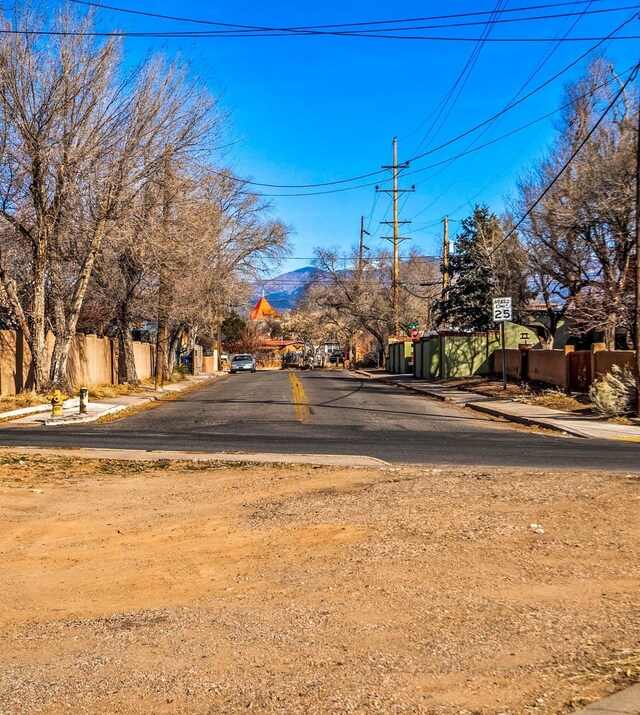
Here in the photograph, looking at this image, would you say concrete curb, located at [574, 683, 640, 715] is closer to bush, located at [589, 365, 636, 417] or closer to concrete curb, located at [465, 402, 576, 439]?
concrete curb, located at [465, 402, 576, 439]

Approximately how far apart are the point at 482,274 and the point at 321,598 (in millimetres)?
40665

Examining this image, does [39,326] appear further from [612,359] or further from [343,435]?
[612,359]

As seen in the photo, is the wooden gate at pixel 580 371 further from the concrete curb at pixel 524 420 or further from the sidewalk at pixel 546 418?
the concrete curb at pixel 524 420

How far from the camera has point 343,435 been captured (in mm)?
16891

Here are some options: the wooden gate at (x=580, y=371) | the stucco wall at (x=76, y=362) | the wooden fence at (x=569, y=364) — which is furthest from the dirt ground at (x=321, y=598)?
the wooden gate at (x=580, y=371)

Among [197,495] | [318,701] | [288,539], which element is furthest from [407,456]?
[318,701]

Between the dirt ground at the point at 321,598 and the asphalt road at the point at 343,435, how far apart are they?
3.58 m

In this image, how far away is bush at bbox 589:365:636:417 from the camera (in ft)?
68.0

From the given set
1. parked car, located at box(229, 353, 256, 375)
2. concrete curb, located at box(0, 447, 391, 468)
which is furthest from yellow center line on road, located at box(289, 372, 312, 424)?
parked car, located at box(229, 353, 256, 375)

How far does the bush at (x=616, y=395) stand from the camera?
20734 mm

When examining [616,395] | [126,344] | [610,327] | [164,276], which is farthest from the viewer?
[126,344]

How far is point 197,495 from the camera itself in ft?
31.6

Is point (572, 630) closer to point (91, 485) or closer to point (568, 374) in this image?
point (91, 485)

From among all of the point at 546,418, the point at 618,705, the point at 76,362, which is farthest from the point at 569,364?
the point at 618,705
